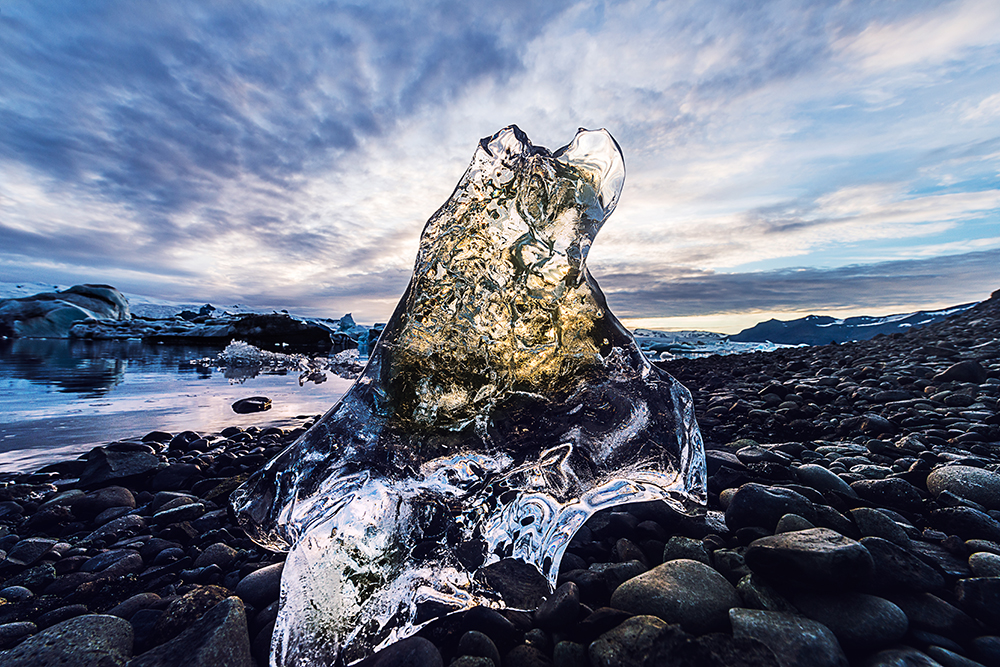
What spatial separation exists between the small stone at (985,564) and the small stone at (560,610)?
146 cm

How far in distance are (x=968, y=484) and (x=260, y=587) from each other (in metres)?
3.37

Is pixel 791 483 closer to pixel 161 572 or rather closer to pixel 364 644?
pixel 364 644

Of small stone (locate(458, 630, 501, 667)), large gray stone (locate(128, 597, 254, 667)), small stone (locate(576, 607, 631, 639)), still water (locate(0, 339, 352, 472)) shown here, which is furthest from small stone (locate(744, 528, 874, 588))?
still water (locate(0, 339, 352, 472))

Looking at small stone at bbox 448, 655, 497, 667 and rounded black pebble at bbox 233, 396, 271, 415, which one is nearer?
small stone at bbox 448, 655, 497, 667

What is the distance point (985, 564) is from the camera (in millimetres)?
1604

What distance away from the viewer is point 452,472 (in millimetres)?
1935

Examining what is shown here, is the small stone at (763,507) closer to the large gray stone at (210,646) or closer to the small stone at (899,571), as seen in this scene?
the small stone at (899,571)

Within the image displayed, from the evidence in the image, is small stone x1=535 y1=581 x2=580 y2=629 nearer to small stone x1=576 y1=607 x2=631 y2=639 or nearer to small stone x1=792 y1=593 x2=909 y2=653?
small stone x1=576 y1=607 x2=631 y2=639

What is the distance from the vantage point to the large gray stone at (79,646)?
1.44 metres

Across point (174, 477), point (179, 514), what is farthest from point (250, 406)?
point (179, 514)

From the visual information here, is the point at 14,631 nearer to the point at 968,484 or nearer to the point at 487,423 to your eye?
the point at 487,423

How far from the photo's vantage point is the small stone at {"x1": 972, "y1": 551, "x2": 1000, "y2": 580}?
5.16 feet

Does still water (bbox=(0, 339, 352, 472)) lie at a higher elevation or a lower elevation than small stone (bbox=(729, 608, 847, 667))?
lower

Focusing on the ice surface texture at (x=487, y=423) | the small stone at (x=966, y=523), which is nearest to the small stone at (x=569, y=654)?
the ice surface texture at (x=487, y=423)
